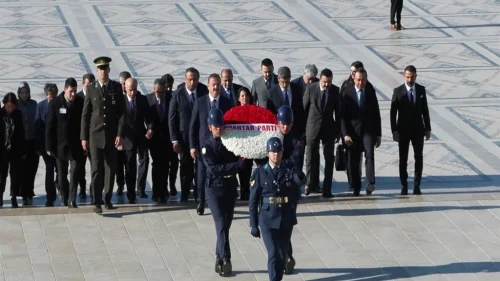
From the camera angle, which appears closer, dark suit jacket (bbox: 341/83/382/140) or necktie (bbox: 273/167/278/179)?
necktie (bbox: 273/167/278/179)

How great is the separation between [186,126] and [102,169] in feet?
3.35

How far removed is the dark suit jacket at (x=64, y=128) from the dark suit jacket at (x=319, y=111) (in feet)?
8.10

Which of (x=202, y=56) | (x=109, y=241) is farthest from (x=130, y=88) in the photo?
(x=202, y=56)

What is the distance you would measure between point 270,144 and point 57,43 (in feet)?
38.1

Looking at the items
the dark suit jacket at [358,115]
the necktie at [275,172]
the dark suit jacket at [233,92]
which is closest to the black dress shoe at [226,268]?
the necktie at [275,172]

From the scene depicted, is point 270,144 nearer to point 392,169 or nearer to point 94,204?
point 94,204

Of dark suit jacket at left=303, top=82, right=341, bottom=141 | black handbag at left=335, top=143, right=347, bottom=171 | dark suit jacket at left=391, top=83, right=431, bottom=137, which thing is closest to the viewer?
dark suit jacket at left=303, top=82, right=341, bottom=141

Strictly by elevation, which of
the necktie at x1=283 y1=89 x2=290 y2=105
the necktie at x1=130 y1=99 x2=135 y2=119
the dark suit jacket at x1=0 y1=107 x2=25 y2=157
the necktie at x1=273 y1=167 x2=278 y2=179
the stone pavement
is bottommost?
the stone pavement

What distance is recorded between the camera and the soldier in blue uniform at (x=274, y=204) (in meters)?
10.2

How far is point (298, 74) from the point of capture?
64.4ft

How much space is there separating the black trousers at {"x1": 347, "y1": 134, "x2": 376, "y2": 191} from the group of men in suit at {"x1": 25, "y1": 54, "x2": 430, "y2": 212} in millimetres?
11

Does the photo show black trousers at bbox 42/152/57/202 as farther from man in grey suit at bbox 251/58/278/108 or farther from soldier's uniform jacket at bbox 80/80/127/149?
man in grey suit at bbox 251/58/278/108

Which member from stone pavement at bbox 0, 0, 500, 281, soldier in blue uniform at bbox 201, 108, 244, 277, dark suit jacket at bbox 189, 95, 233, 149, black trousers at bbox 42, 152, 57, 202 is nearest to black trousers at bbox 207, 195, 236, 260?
soldier in blue uniform at bbox 201, 108, 244, 277

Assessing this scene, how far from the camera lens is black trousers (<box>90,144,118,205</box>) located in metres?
12.6
